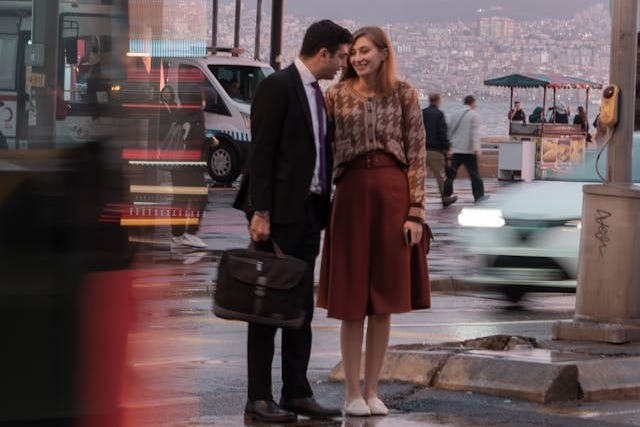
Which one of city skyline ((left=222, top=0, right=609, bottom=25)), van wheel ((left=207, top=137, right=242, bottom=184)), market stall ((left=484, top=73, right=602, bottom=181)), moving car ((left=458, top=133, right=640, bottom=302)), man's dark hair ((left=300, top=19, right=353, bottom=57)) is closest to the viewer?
man's dark hair ((left=300, top=19, right=353, bottom=57))

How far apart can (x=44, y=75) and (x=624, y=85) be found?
489 centimetres

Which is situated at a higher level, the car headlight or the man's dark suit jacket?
the man's dark suit jacket

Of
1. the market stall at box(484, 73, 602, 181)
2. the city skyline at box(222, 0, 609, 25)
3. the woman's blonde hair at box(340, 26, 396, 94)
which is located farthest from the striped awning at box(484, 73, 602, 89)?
the woman's blonde hair at box(340, 26, 396, 94)

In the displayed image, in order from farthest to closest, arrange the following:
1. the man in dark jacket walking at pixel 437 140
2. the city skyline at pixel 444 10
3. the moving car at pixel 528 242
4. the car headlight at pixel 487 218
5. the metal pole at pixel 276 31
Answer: the city skyline at pixel 444 10 → the metal pole at pixel 276 31 → the man in dark jacket walking at pixel 437 140 → the car headlight at pixel 487 218 → the moving car at pixel 528 242

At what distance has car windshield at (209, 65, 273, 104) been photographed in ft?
99.7

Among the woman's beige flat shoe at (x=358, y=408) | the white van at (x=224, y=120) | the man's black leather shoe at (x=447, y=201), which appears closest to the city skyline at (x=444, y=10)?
the white van at (x=224, y=120)

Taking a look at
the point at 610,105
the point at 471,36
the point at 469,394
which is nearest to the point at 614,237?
the point at 610,105

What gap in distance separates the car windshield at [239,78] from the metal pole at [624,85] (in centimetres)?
2021

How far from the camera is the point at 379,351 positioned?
7648 millimetres

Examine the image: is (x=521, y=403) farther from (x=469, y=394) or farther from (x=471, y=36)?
(x=471, y=36)

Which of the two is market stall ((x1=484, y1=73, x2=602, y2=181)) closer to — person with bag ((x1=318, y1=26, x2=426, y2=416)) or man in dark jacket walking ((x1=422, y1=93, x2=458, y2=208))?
man in dark jacket walking ((x1=422, y1=93, x2=458, y2=208))

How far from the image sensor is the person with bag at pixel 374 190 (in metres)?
7.42

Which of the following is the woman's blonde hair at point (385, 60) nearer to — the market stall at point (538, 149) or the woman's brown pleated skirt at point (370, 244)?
the woman's brown pleated skirt at point (370, 244)

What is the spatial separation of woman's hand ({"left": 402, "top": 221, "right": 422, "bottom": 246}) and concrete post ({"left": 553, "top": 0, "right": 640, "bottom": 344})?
2892mm
